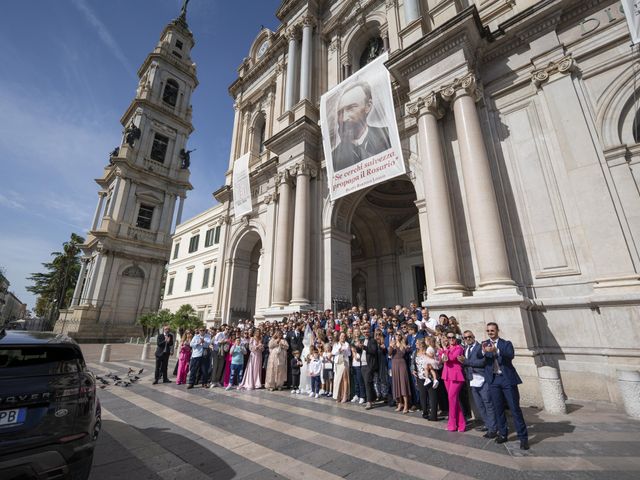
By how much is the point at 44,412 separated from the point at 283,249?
444 inches

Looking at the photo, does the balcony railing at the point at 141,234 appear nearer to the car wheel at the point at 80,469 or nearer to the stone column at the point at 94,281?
the stone column at the point at 94,281

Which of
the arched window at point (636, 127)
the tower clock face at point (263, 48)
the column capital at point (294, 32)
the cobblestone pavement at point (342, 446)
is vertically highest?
the tower clock face at point (263, 48)

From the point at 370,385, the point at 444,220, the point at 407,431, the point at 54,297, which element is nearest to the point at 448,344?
the point at 407,431

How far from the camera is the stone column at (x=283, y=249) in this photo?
13237mm

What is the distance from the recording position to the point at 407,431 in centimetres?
479

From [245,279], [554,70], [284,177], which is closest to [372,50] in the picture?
[284,177]

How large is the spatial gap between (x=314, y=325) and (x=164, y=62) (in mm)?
48646

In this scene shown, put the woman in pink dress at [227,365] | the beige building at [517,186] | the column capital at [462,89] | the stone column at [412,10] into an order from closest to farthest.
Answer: the beige building at [517,186] → the column capital at [462,89] → the woman in pink dress at [227,365] → the stone column at [412,10]

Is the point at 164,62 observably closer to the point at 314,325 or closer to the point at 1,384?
the point at 314,325

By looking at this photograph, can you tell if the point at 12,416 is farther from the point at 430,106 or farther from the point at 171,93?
the point at 171,93

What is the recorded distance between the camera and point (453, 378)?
5102mm

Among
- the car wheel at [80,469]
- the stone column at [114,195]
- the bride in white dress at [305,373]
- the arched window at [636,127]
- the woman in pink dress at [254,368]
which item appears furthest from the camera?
the stone column at [114,195]

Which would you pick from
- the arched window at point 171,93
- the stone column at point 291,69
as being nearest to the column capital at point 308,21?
the stone column at point 291,69

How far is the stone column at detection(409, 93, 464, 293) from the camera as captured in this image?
27.3 ft
